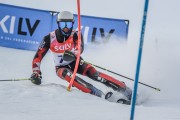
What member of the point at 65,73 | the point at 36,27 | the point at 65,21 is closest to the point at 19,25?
the point at 36,27

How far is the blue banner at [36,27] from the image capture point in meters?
9.85

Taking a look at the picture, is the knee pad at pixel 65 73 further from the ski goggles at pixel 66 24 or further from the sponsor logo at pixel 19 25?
the sponsor logo at pixel 19 25

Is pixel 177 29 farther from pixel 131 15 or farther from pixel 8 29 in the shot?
pixel 8 29

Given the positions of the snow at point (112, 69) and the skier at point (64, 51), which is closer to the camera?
the snow at point (112, 69)

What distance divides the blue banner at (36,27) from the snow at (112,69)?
21cm

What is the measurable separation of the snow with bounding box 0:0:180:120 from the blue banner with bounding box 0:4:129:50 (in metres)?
0.21

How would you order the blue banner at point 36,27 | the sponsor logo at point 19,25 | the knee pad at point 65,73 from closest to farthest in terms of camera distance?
the knee pad at point 65,73, the blue banner at point 36,27, the sponsor logo at point 19,25

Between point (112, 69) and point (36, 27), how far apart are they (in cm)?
226

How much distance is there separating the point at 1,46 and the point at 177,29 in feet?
16.3

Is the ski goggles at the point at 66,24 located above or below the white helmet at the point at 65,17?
below

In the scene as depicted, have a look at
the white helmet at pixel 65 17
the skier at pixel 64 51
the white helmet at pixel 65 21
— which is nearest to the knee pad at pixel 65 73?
the skier at pixel 64 51

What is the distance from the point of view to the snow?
418 cm

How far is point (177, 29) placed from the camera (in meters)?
11.3

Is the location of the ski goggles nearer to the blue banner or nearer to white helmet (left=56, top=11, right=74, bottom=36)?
white helmet (left=56, top=11, right=74, bottom=36)
